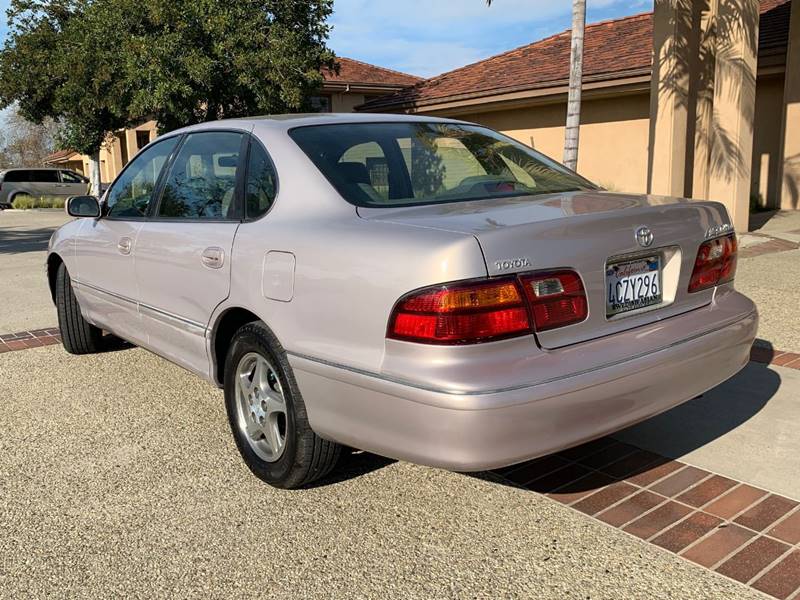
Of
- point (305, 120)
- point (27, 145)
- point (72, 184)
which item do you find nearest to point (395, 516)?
point (305, 120)

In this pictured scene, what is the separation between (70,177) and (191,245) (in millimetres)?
30102

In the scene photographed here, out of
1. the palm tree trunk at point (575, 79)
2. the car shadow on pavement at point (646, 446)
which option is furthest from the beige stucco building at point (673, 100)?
the car shadow on pavement at point (646, 446)

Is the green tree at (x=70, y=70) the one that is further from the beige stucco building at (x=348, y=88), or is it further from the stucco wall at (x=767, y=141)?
the stucco wall at (x=767, y=141)

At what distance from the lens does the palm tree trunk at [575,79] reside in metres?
10.5

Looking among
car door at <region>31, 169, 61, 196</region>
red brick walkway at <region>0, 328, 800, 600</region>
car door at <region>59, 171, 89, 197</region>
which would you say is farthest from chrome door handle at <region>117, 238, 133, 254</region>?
car door at <region>31, 169, 61, 196</region>

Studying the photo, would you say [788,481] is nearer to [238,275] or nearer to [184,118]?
[238,275]

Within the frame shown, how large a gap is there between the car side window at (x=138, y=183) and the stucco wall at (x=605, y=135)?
11.4 meters

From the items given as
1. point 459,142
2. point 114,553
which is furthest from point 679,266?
point 114,553

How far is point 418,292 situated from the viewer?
2.57 metres

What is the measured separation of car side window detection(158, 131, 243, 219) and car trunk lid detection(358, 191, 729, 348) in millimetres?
983

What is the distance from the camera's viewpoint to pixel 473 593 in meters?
2.60

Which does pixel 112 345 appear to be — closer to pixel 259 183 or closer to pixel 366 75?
pixel 259 183

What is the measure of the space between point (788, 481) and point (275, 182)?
2605 mm

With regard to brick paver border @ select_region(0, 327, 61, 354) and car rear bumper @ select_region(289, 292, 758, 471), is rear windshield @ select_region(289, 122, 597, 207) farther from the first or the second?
brick paver border @ select_region(0, 327, 61, 354)
